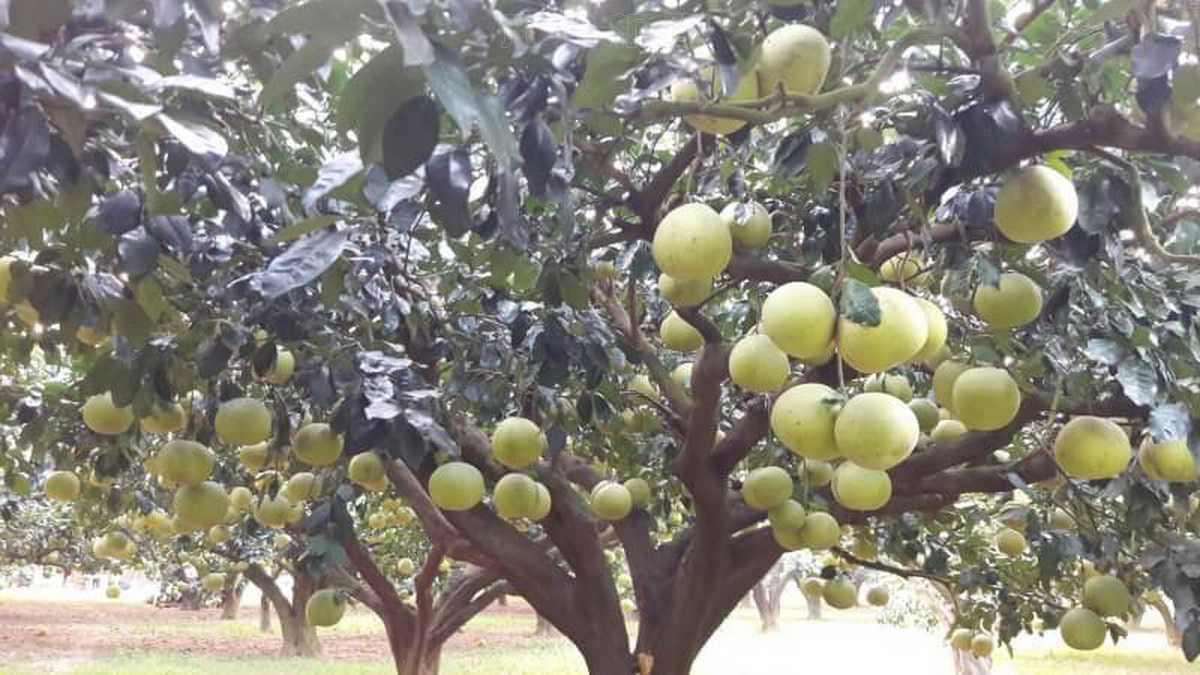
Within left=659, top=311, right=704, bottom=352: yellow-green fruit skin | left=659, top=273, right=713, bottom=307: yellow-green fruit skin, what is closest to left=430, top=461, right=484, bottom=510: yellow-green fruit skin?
left=659, top=311, right=704, bottom=352: yellow-green fruit skin

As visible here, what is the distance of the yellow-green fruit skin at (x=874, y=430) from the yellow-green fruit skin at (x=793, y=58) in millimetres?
458

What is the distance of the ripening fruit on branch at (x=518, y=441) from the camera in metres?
2.92

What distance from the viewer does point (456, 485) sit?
287 cm

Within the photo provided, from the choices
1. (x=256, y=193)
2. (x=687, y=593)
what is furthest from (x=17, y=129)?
(x=687, y=593)

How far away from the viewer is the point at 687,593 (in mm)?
4133

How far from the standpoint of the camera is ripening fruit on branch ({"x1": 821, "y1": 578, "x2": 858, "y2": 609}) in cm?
516

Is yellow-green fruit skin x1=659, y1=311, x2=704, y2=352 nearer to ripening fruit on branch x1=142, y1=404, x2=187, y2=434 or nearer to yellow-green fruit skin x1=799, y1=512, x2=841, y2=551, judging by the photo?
yellow-green fruit skin x1=799, y1=512, x2=841, y2=551

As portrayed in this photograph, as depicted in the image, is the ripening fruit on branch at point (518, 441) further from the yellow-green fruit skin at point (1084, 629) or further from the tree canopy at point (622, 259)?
the yellow-green fruit skin at point (1084, 629)

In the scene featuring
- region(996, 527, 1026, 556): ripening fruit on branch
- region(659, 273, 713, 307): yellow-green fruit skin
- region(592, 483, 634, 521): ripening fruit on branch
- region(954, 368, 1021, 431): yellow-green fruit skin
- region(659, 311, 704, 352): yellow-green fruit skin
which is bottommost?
region(996, 527, 1026, 556): ripening fruit on branch

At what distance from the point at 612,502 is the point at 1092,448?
191 cm

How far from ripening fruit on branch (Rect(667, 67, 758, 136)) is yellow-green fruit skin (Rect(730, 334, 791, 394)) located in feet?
1.23

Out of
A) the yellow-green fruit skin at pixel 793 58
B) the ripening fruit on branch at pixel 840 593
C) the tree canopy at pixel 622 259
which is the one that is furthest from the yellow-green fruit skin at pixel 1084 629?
the yellow-green fruit skin at pixel 793 58

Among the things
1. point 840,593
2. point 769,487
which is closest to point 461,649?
point 840,593

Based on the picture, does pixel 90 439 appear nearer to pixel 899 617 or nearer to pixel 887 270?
pixel 887 270
